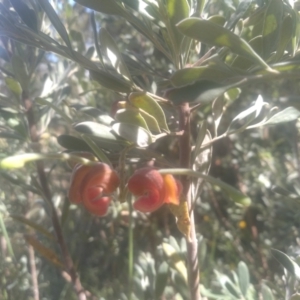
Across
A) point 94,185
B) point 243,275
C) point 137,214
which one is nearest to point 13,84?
point 94,185

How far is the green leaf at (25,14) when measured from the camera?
0.46 m

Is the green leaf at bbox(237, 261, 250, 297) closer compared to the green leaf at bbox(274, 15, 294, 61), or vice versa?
the green leaf at bbox(274, 15, 294, 61)

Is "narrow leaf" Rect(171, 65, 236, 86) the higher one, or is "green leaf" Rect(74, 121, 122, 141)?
"narrow leaf" Rect(171, 65, 236, 86)

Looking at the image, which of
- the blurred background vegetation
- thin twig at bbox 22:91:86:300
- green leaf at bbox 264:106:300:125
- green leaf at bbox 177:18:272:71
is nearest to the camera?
green leaf at bbox 177:18:272:71

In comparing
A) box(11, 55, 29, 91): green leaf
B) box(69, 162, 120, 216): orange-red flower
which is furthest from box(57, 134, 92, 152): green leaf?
box(11, 55, 29, 91): green leaf

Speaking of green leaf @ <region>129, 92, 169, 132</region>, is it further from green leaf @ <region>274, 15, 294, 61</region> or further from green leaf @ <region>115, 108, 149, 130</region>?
green leaf @ <region>274, 15, 294, 61</region>

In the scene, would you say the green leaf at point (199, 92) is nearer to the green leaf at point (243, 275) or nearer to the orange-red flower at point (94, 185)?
the orange-red flower at point (94, 185)

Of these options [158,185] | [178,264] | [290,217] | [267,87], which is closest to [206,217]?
[290,217]

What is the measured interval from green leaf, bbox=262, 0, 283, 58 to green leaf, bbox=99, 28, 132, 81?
138 mm

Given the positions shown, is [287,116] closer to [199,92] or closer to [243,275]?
[199,92]

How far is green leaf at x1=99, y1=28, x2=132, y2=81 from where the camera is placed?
44 cm

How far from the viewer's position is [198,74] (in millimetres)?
339

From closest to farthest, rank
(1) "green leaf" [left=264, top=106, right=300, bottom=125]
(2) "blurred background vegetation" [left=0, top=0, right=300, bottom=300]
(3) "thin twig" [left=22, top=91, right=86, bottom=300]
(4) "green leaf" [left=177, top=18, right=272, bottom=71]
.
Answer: (4) "green leaf" [left=177, top=18, right=272, bottom=71] → (1) "green leaf" [left=264, top=106, right=300, bottom=125] → (3) "thin twig" [left=22, top=91, right=86, bottom=300] → (2) "blurred background vegetation" [left=0, top=0, right=300, bottom=300]

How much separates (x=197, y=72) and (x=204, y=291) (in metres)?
0.39
